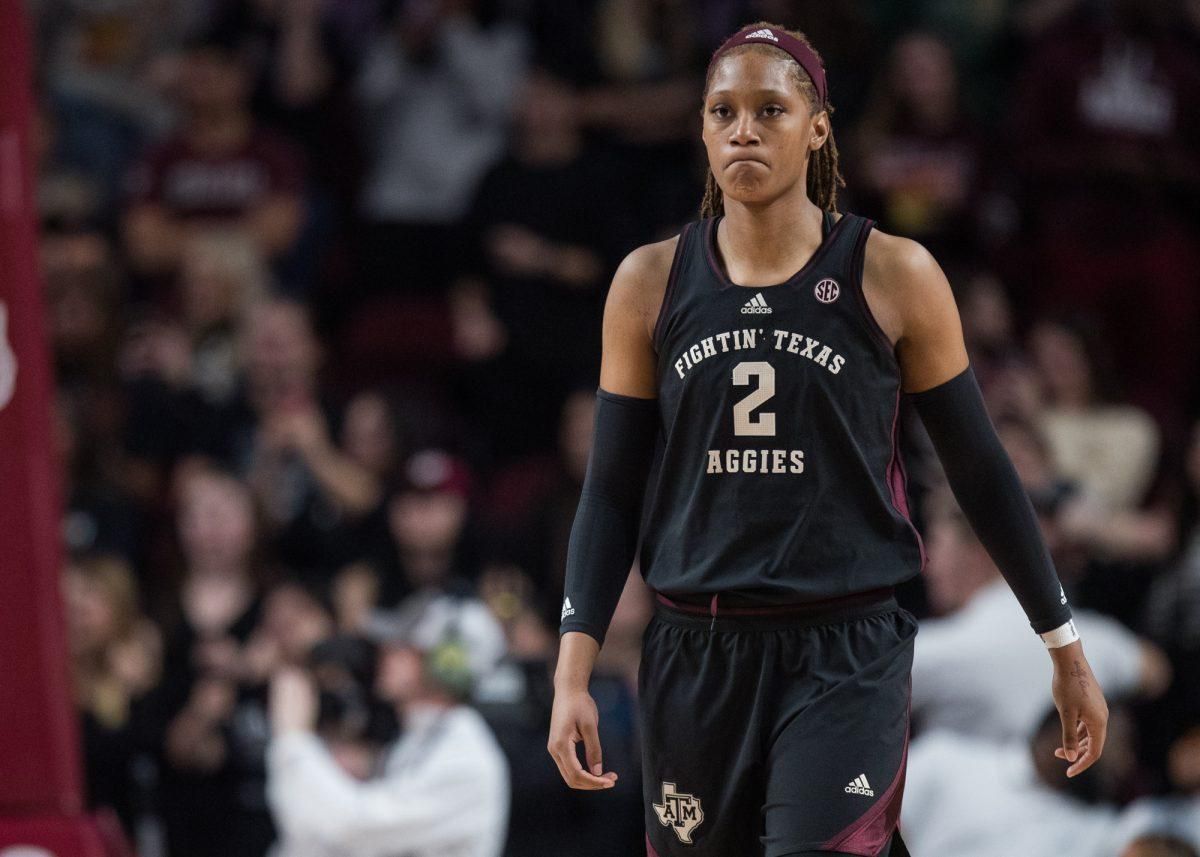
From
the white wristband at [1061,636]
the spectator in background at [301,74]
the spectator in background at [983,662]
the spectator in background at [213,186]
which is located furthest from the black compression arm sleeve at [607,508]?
the spectator in background at [301,74]

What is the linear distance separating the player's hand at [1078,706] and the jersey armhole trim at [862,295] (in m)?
0.64

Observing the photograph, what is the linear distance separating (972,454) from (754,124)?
72 cm

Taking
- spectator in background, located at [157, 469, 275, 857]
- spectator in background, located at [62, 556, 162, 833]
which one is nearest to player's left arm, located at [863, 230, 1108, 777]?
spectator in background, located at [157, 469, 275, 857]

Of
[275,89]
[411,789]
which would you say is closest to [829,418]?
[411,789]

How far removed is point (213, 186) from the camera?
10.5m

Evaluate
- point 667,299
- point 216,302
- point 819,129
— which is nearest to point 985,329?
point 216,302

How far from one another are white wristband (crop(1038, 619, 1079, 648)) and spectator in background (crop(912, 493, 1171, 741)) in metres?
2.83

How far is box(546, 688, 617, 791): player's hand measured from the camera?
142 inches

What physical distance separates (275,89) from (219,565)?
3.32m

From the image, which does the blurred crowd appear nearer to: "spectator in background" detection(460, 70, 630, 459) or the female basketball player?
"spectator in background" detection(460, 70, 630, 459)

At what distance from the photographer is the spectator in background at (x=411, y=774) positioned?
6.78 m

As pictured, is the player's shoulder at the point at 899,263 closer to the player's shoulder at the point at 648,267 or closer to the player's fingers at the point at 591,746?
the player's shoulder at the point at 648,267

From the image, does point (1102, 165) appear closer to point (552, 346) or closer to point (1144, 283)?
point (1144, 283)

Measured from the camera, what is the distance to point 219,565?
873cm
